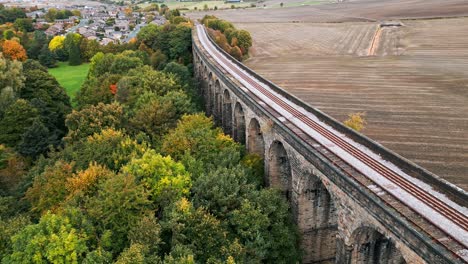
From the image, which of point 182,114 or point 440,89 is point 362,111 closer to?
point 440,89

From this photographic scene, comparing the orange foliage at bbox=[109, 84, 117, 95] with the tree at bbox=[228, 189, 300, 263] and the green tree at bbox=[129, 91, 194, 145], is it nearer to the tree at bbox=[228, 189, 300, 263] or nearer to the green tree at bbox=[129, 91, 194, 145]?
the green tree at bbox=[129, 91, 194, 145]

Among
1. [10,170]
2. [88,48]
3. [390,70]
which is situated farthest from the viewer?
[88,48]

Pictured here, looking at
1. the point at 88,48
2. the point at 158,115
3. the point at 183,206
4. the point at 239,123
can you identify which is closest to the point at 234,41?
the point at 88,48

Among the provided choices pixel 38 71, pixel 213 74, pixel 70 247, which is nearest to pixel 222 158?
pixel 70 247

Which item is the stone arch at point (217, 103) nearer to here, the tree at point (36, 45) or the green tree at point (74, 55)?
the green tree at point (74, 55)

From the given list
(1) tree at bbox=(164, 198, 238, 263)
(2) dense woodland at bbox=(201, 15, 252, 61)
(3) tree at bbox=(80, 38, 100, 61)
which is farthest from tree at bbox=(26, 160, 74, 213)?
(3) tree at bbox=(80, 38, 100, 61)

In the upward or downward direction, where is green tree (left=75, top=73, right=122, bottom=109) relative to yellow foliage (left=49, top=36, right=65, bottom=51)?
downward

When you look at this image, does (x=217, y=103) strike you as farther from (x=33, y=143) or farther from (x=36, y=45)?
(x=36, y=45)

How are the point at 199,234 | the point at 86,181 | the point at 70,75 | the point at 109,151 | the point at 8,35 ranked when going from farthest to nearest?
the point at 8,35, the point at 70,75, the point at 109,151, the point at 86,181, the point at 199,234
